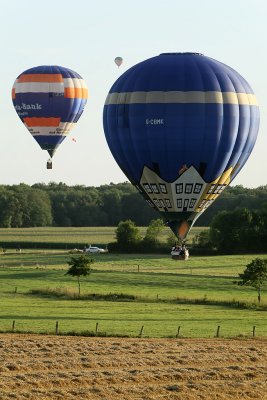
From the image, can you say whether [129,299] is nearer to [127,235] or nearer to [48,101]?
[48,101]

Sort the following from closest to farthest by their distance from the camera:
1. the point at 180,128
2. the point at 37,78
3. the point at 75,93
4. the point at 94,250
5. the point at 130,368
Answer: the point at 130,368, the point at 180,128, the point at 37,78, the point at 75,93, the point at 94,250

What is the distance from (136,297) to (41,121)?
94.6 feet

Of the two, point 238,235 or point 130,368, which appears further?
point 238,235

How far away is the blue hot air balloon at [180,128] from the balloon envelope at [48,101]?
33.9 metres

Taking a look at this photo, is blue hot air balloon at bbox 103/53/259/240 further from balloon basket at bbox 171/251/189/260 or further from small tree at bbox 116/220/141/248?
small tree at bbox 116/220/141/248

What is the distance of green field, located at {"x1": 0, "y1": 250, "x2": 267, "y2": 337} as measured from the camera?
76.4 m

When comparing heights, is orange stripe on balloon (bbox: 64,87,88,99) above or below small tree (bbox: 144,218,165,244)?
above

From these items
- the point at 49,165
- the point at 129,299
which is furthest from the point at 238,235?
the point at 129,299

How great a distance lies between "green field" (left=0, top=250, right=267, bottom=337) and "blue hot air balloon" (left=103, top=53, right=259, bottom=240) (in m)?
6.64

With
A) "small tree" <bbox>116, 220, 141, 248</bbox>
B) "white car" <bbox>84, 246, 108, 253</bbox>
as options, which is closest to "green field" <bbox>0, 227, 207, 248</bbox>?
"small tree" <bbox>116, 220, 141, 248</bbox>

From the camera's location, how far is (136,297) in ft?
304

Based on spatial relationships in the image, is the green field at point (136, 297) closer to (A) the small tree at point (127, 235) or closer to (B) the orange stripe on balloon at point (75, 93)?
(A) the small tree at point (127, 235)

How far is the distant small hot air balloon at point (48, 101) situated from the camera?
381 feet

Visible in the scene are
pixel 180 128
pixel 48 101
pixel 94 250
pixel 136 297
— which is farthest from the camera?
pixel 94 250
